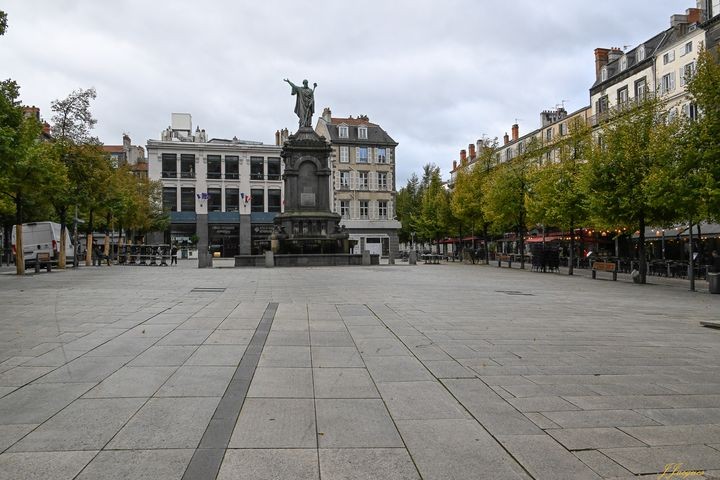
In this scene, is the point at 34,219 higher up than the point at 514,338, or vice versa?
the point at 34,219

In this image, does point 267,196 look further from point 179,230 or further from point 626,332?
point 626,332

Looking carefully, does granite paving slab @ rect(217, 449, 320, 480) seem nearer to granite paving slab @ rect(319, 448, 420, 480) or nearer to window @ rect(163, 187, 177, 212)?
granite paving slab @ rect(319, 448, 420, 480)

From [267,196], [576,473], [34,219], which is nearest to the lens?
[576,473]

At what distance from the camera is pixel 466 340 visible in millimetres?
8250

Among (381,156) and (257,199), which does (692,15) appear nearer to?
(381,156)

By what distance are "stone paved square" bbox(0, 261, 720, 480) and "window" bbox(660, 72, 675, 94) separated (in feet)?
122

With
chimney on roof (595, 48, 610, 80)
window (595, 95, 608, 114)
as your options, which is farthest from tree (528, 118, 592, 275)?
chimney on roof (595, 48, 610, 80)

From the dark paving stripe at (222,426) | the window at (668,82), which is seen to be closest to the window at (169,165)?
the window at (668,82)

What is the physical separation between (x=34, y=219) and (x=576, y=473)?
51.6 metres

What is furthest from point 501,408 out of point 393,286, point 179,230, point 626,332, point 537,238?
point 179,230

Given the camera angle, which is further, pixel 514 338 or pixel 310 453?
pixel 514 338

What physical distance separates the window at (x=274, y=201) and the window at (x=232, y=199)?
13.6ft

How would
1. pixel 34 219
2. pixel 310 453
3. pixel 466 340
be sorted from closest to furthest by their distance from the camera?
pixel 310 453 < pixel 466 340 < pixel 34 219

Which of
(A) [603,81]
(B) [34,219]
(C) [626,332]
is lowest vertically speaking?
(C) [626,332]
